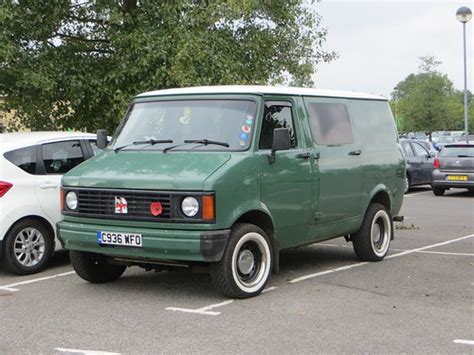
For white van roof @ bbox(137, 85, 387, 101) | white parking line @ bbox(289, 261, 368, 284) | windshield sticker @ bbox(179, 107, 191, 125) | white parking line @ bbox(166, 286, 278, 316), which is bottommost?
white parking line @ bbox(289, 261, 368, 284)

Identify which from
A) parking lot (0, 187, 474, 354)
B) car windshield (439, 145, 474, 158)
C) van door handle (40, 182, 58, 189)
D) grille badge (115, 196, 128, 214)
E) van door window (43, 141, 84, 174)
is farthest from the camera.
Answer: car windshield (439, 145, 474, 158)

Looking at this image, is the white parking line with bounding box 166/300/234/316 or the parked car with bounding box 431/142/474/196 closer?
the white parking line with bounding box 166/300/234/316

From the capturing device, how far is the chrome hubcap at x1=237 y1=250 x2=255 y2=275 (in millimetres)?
6582

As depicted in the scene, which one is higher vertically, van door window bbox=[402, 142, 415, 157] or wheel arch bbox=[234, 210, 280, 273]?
van door window bbox=[402, 142, 415, 157]

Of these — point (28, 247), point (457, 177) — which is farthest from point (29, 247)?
point (457, 177)

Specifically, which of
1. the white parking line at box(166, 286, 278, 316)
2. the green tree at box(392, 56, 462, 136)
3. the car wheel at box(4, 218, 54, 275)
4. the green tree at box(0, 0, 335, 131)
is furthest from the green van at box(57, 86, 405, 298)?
the green tree at box(392, 56, 462, 136)

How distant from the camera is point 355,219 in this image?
27.1 ft

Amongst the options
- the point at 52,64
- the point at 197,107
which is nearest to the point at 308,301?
the point at 197,107

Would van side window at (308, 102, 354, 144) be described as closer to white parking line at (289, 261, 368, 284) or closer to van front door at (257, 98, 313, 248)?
van front door at (257, 98, 313, 248)

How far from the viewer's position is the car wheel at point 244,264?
635 cm

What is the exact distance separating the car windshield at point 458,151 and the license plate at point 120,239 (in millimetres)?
14413

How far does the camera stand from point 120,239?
21.0ft

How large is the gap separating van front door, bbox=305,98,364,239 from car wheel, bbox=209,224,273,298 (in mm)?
967

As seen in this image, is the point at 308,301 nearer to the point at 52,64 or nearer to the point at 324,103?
the point at 324,103
